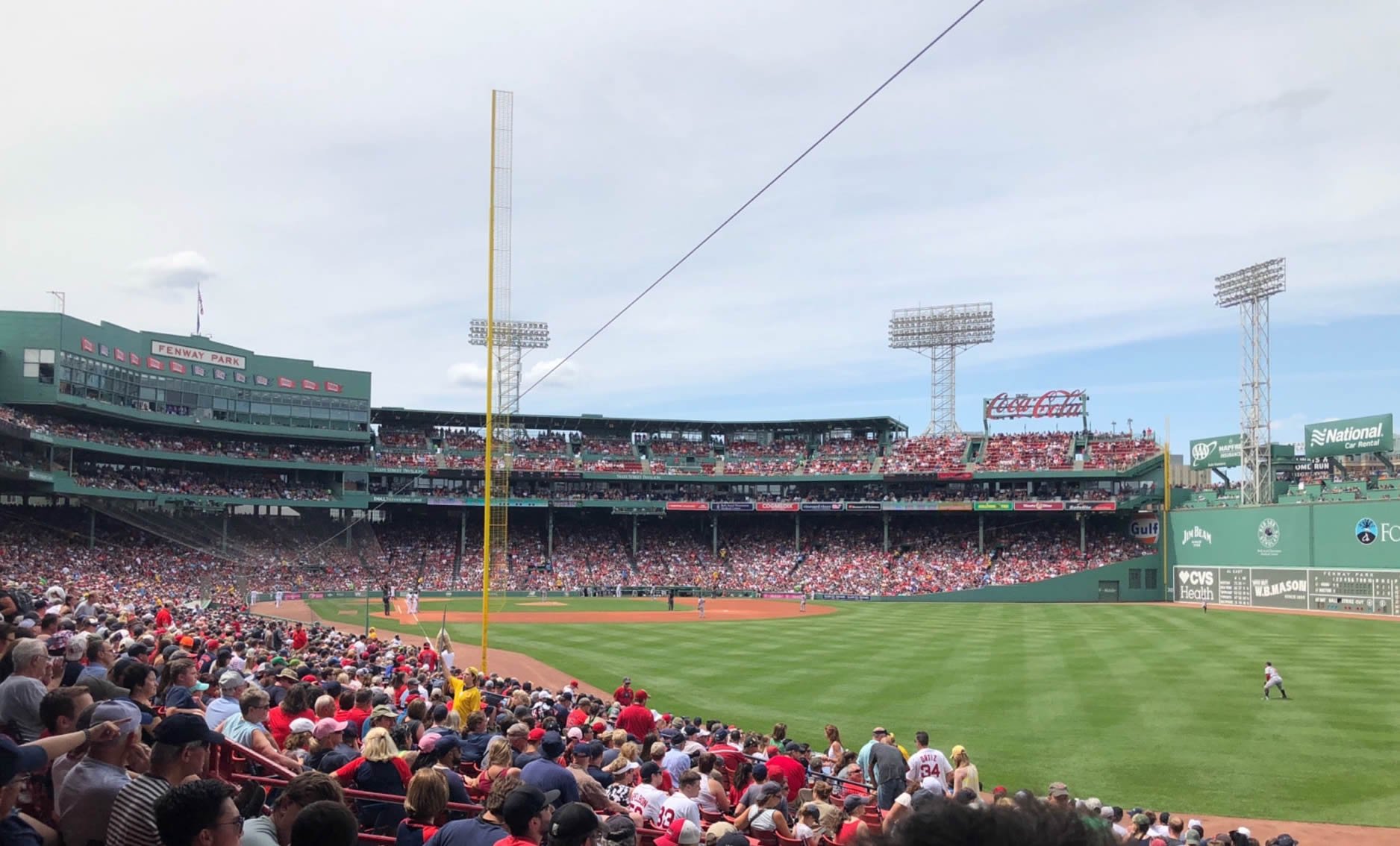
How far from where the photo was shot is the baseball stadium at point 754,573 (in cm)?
1644

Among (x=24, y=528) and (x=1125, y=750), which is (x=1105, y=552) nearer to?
(x=1125, y=750)

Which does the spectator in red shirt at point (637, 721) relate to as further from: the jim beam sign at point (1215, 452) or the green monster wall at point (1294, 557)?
the jim beam sign at point (1215, 452)

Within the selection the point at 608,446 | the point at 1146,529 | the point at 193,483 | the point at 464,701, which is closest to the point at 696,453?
the point at 608,446

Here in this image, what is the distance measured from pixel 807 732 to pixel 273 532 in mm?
51970

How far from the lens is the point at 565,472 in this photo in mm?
70250

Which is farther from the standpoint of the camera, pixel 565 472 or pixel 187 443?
pixel 565 472

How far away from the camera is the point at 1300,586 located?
1976 inches

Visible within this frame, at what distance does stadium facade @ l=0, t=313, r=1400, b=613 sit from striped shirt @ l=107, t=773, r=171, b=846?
4791cm

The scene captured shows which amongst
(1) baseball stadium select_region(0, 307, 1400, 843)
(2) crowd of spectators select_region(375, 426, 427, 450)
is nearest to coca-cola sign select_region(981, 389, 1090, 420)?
(1) baseball stadium select_region(0, 307, 1400, 843)

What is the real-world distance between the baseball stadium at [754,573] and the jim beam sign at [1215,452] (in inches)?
10.3

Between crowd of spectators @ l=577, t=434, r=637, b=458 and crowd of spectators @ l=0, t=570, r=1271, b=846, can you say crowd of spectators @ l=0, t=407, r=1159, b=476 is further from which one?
crowd of spectators @ l=0, t=570, r=1271, b=846

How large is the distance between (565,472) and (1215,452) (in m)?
46.4

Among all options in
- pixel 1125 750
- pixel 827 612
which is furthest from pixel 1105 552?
pixel 1125 750

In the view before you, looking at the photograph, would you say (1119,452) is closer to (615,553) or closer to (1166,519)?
(1166,519)
